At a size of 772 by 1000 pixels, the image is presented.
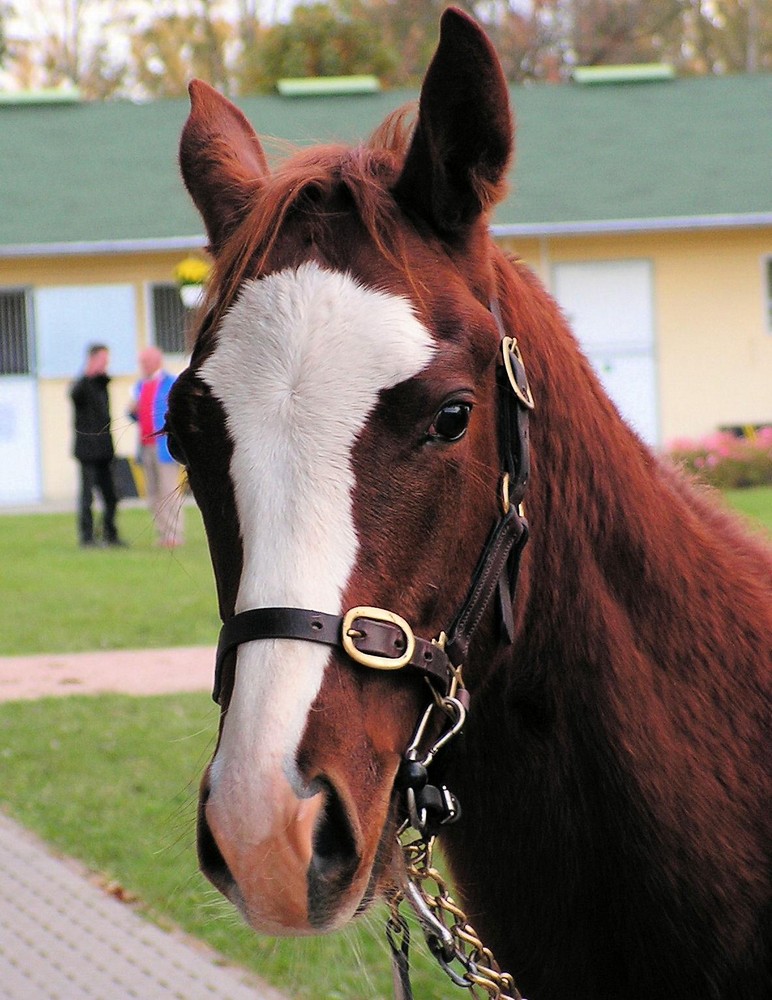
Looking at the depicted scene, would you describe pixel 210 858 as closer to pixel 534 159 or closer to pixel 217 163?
pixel 217 163

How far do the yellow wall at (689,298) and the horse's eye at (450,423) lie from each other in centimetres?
2067

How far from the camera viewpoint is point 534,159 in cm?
2530

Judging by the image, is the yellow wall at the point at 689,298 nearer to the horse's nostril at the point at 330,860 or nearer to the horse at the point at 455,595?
the horse at the point at 455,595

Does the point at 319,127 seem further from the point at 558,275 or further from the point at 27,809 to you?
the point at 27,809

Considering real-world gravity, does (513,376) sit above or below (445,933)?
above

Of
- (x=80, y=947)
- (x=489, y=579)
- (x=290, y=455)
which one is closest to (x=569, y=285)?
(x=80, y=947)

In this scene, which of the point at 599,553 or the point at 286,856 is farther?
the point at 599,553

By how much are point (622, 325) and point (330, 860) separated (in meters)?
21.5

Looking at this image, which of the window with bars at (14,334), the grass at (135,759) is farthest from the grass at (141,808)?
the window with bars at (14,334)

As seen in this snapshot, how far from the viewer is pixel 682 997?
244 cm

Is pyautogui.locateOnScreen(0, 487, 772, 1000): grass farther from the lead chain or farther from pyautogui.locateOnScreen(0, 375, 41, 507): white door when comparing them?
pyautogui.locateOnScreen(0, 375, 41, 507): white door

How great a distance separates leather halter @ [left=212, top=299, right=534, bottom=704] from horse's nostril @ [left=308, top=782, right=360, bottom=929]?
246mm

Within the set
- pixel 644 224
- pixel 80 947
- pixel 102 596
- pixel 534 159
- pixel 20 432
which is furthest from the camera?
pixel 534 159

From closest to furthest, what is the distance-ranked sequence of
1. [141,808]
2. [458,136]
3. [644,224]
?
[458,136] < [141,808] < [644,224]
